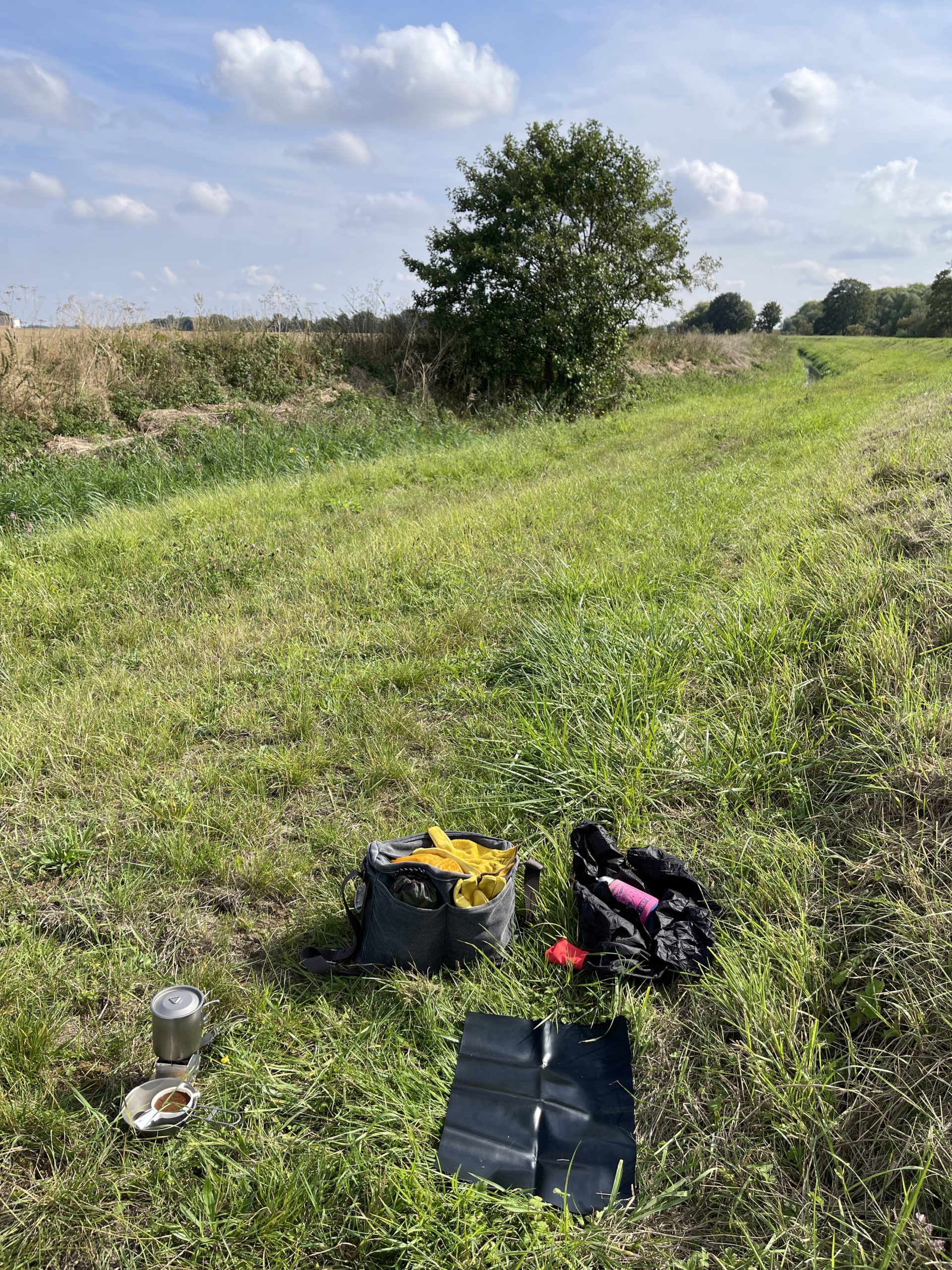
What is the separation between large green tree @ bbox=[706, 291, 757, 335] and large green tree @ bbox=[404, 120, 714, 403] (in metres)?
57.2

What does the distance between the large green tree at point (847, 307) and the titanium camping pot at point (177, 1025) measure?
8791 centimetres

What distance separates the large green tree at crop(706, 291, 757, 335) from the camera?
65.4 m

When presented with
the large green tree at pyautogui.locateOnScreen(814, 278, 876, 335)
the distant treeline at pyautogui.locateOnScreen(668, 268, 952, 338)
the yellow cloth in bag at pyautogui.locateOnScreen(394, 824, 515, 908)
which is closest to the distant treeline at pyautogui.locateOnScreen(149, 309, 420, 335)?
the yellow cloth in bag at pyautogui.locateOnScreen(394, 824, 515, 908)

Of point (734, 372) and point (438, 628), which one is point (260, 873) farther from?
point (734, 372)

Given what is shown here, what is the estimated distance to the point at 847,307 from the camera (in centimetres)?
7750

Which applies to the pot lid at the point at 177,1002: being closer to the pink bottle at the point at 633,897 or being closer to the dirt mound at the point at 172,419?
the pink bottle at the point at 633,897

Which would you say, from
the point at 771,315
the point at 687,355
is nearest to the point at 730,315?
the point at 771,315

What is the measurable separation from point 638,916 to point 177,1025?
134 centimetres

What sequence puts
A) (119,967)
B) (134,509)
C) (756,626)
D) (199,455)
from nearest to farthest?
(119,967), (756,626), (134,509), (199,455)

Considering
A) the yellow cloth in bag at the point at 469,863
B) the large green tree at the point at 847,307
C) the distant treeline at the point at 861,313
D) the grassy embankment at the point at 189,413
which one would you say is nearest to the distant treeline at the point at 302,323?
the grassy embankment at the point at 189,413

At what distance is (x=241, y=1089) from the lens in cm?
185

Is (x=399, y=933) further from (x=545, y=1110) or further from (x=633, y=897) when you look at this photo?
(x=633, y=897)

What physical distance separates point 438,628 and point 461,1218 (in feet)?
10.0

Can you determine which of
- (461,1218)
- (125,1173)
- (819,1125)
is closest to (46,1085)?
(125,1173)
